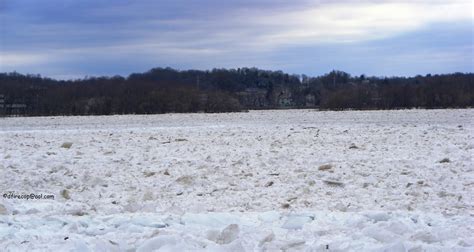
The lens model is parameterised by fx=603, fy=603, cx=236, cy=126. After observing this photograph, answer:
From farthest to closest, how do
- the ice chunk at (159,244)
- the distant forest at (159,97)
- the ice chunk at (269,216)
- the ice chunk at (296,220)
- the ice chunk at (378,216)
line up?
the distant forest at (159,97) < the ice chunk at (269,216) < the ice chunk at (378,216) < the ice chunk at (296,220) < the ice chunk at (159,244)

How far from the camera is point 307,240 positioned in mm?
6734

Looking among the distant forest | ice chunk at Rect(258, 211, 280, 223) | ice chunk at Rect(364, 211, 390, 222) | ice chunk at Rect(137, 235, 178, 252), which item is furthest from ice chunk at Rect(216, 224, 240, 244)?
the distant forest

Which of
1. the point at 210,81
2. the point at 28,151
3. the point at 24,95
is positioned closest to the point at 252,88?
the point at 210,81

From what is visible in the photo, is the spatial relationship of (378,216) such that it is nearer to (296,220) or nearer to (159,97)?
(296,220)

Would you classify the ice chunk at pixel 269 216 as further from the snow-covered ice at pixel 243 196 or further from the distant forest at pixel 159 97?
the distant forest at pixel 159 97

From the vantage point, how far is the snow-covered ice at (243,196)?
668cm

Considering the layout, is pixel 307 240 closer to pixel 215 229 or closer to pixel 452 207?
pixel 215 229

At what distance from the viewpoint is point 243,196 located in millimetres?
9516

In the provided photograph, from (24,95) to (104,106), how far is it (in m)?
15.1

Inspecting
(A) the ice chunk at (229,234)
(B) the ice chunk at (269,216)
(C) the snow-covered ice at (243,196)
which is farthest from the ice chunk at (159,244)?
(B) the ice chunk at (269,216)

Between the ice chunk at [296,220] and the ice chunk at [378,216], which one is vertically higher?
the ice chunk at [378,216]

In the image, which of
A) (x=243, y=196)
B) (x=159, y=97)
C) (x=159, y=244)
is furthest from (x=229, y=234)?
(x=159, y=97)

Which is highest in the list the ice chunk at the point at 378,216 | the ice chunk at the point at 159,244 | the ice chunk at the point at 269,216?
the ice chunk at the point at 378,216

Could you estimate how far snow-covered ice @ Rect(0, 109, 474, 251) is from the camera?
6.68 metres
